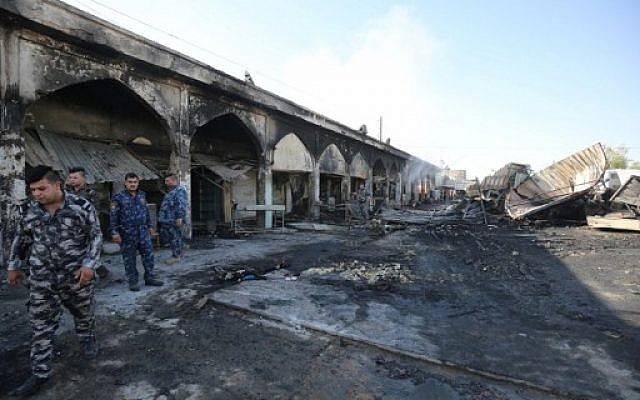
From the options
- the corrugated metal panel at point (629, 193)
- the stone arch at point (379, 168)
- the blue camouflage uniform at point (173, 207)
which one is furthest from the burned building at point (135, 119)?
the corrugated metal panel at point (629, 193)

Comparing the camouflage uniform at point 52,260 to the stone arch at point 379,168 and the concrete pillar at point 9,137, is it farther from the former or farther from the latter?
the stone arch at point 379,168

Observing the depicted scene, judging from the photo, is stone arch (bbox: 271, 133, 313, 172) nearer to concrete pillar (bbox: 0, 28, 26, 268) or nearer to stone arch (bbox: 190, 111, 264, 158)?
stone arch (bbox: 190, 111, 264, 158)

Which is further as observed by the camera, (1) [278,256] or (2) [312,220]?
(2) [312,220]

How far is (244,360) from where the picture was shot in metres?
2.83

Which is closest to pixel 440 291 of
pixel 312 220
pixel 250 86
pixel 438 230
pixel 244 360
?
pixel 244 360

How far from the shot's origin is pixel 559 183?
14.9 meters

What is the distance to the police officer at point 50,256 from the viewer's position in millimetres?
2461

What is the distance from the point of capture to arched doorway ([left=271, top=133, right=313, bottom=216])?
13289 millimetres

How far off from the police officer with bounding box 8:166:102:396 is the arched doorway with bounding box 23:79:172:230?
17.7 ft

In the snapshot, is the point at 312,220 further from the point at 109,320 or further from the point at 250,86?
the point at 109,320

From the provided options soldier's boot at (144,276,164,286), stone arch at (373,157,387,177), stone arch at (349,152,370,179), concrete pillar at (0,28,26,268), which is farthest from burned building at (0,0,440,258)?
stone arch at (373,157,387,177)

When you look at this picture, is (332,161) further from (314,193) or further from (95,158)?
(95,158)

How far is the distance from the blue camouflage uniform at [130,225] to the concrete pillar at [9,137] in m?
2.85

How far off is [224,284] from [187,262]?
6.29 ft
